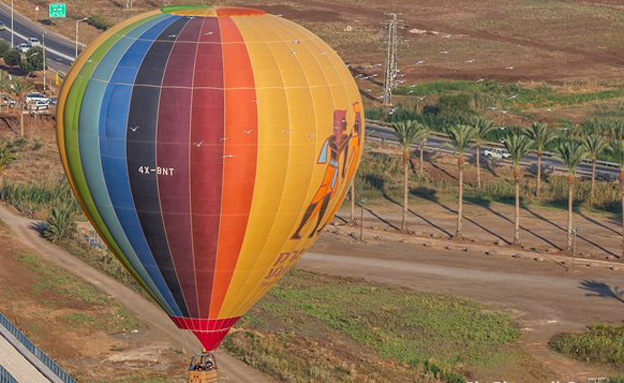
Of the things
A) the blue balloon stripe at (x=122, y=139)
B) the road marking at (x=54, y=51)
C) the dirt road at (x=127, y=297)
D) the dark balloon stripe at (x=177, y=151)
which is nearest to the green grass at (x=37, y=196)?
the dirt road at (x=127, y=297)

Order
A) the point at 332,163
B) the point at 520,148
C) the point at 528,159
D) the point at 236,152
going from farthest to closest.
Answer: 1. the point at 528,159
2. the point at 520,148
3. the point at 332,163
4. the point at 236,152

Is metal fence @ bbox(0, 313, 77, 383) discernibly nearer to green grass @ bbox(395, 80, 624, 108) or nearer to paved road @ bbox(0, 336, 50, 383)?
paved road @ bbox(0, 336, 50, 383)

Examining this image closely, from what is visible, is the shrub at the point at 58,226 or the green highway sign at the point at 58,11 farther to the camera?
the green highway sign at the point at 58,11

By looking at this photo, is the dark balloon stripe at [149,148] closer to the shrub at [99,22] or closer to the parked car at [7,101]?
the parked car at [7,101]

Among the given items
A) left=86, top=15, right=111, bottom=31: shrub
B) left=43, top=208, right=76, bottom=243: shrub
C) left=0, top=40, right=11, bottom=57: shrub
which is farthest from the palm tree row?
left=86, top=15, right=111, bottom=31: shrub

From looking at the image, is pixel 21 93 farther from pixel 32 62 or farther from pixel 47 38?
pixel 47 38

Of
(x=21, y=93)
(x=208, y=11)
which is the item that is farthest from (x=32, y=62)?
(x=208, y=11)

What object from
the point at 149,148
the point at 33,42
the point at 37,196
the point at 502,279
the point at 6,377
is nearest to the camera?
the point at 149,148
